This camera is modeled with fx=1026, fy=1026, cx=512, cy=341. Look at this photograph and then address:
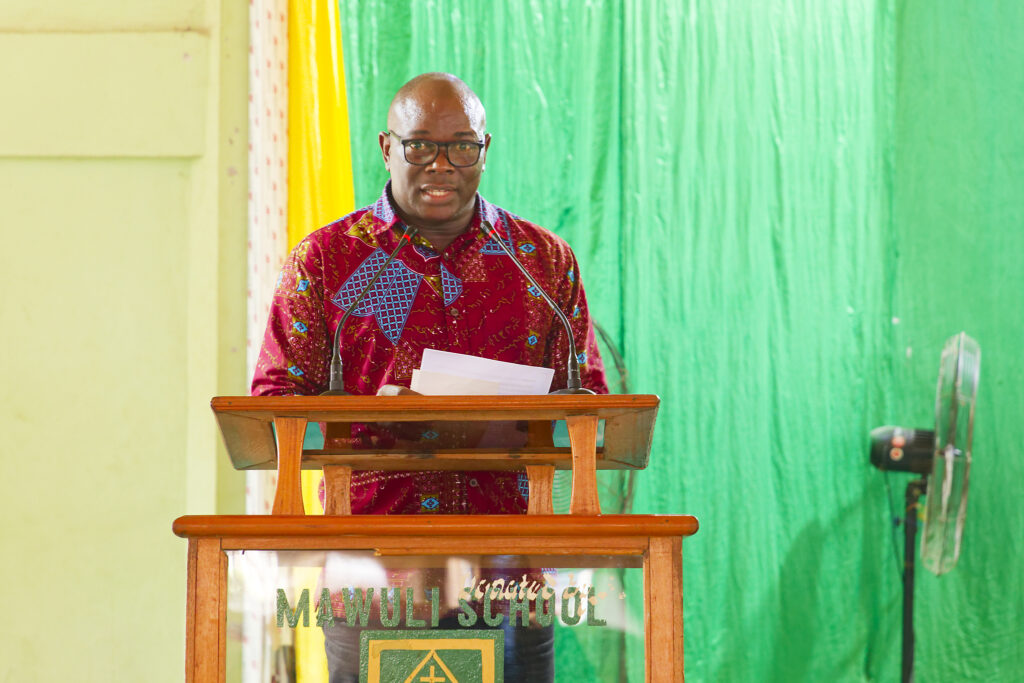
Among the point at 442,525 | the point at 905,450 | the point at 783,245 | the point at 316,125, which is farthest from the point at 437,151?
the point at 905,450

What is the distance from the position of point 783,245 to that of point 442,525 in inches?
94.0

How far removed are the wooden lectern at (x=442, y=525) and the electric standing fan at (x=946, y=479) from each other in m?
1.81

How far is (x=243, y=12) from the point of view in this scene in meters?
3.12

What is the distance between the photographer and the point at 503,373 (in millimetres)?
1358

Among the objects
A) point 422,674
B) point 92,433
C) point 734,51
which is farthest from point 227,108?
point 422,674

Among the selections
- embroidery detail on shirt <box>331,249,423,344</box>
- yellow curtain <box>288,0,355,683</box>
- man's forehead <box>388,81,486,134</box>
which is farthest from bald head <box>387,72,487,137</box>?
yellow curtain <box>288,0,355,683</box>

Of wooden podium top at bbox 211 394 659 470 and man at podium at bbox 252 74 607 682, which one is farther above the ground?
man at podium at bbox 252 74 607 682

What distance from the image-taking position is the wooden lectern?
1162 mm

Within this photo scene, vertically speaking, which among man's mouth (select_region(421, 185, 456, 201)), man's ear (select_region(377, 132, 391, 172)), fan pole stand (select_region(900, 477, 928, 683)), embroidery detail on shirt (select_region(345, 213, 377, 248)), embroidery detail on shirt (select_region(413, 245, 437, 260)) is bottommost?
fan pole stand (select_region(900, 477, 928, 683))

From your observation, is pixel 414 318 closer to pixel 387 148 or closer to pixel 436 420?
pixel 387 148

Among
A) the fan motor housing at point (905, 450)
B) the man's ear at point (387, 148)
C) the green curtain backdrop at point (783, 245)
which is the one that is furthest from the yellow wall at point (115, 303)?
the fan motor housing at point (905, 450)

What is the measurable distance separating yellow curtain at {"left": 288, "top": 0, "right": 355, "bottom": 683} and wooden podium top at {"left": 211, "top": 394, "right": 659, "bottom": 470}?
5.74 feet

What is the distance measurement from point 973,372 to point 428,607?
86.3 inches

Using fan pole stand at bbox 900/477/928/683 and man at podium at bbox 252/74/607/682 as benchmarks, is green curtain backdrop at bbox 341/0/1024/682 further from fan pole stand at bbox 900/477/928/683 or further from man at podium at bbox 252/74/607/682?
man at podium at bbox 252/74/607/682
